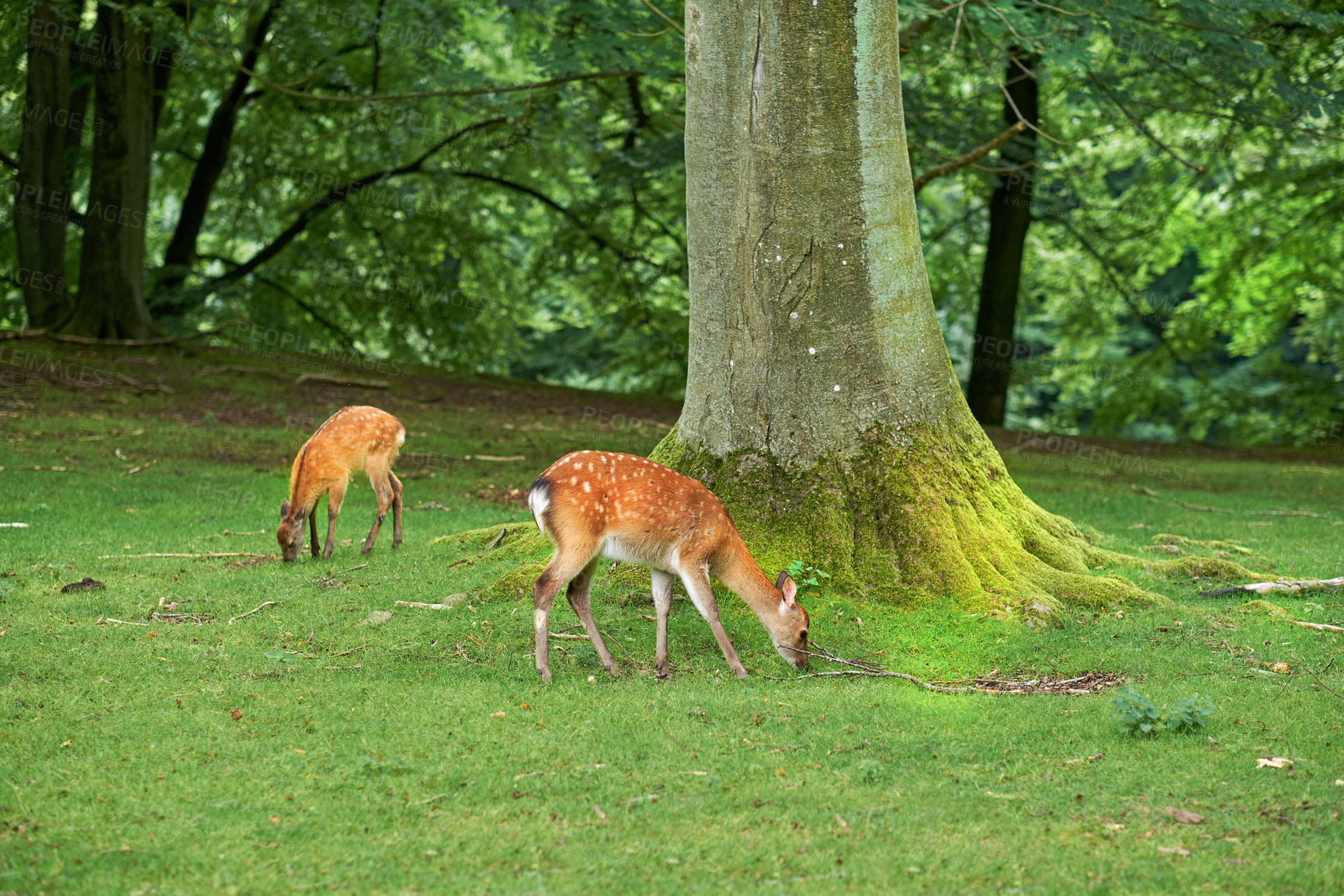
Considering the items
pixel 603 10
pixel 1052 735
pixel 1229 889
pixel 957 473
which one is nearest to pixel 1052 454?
pixel 603 10

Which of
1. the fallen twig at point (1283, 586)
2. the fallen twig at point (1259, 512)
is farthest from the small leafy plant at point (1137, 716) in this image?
the fallen twig at point (1259, 512)

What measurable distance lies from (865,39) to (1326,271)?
18065mm

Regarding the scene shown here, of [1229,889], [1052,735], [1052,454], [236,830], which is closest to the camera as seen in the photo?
[1229,889]

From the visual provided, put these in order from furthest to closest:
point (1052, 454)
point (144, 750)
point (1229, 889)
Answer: point (1052, 454), point (144, 750), point (1229, 889)

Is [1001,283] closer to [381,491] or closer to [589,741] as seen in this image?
[381,491]

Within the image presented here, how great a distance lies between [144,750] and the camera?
15.0 feet

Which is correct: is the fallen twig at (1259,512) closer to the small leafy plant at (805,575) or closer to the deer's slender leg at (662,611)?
the small leafy plant at (805,575)

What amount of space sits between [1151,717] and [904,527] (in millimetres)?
2134

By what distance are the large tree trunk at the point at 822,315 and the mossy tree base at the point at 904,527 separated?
0.5 inches

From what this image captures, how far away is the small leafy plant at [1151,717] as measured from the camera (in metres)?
4.83

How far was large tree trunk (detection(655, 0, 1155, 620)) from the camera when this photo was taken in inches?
271

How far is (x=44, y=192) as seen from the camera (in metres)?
18.3

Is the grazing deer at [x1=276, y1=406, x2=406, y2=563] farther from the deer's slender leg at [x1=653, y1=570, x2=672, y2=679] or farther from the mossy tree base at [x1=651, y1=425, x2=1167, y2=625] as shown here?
the deer's slender leg at [x1=653, y1=570, x2=672, y2=679]

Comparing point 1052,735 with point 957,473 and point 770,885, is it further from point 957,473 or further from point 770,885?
point 957,473
